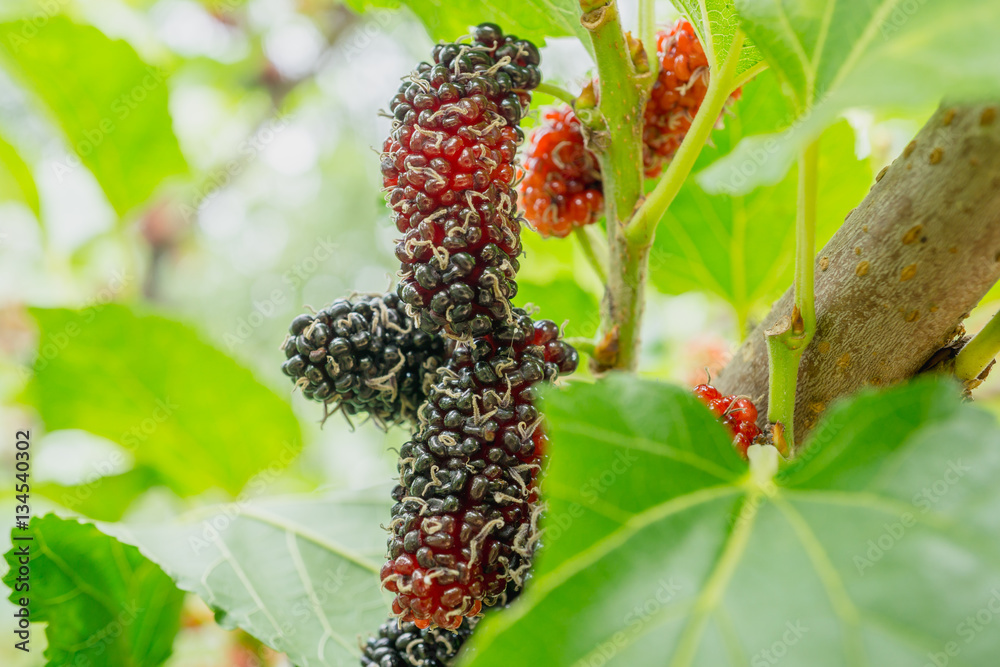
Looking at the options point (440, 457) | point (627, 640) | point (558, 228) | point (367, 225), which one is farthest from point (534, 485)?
point (367, 225)

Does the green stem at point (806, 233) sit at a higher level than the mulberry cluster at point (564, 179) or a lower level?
lower

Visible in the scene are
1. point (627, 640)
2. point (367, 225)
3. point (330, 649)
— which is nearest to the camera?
point (627, 640)

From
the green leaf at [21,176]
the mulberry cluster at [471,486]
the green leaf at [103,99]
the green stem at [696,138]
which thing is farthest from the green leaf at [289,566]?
the green leaf at [21,176]

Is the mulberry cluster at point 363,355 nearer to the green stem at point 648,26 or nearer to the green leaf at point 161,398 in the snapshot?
the green stem at point 648,26

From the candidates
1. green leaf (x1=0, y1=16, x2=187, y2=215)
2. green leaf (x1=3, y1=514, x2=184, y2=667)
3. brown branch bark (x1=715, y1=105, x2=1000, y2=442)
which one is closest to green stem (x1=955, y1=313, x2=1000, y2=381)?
brown branch bark (x1=715, y1=105, x2=1000, y2=442)

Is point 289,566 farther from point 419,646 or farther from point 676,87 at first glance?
point 676,87

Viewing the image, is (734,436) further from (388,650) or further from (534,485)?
(388,650)
